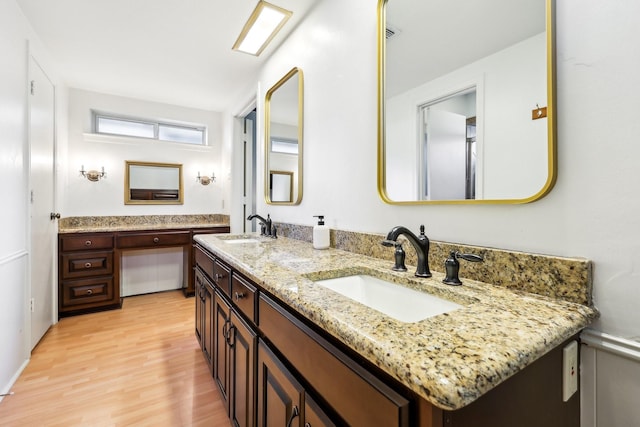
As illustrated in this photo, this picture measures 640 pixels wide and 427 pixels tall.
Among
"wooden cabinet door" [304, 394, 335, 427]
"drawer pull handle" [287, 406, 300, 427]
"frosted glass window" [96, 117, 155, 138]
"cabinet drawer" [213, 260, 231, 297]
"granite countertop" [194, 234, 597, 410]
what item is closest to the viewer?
"granite countertop" [194, 234, 597, 410]

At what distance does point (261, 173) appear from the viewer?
2.69m

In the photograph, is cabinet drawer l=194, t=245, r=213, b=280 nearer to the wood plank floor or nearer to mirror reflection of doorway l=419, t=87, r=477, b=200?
the wood plank floor

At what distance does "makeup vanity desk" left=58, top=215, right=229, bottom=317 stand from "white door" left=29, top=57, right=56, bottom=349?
0.14 meters

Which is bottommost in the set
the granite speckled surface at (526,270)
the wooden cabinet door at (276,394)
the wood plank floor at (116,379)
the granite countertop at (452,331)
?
the wood plank floor at (116,379)

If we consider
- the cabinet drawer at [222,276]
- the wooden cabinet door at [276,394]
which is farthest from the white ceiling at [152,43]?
the wooden cabinet door at [276,394]

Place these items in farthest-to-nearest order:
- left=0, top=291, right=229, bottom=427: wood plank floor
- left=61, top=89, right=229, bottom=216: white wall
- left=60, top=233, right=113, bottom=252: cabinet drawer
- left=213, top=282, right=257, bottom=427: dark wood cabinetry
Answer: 1. left=61, top=89, right=229, bottom=216: white wall
2. left=60, top=233, right=113, bottom=252: cabinet drawer
3. left=0, top=291, right=229, bottom=427: wood plank floor
4. left=213, top=282, right=257, bottom=427: dark wood cabinetry

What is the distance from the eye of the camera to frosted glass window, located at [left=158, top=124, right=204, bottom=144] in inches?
153

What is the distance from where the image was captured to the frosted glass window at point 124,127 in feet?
11.6

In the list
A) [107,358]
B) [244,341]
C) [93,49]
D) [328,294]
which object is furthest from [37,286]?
[328,294]

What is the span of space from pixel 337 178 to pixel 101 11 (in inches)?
79.8

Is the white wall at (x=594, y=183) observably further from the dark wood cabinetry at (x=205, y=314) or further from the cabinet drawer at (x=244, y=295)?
the dark wood cabinetry at (x=205, y=314)

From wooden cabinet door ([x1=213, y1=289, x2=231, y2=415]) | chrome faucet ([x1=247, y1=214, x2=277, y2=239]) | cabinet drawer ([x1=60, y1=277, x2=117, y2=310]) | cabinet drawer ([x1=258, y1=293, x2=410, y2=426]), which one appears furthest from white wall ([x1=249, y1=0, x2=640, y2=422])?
cabinet drawer ([x1=60, y1=277, x2=117, y2=310])

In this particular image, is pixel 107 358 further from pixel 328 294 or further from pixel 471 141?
pixel 471 141

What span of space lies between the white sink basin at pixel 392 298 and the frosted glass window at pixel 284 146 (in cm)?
129
